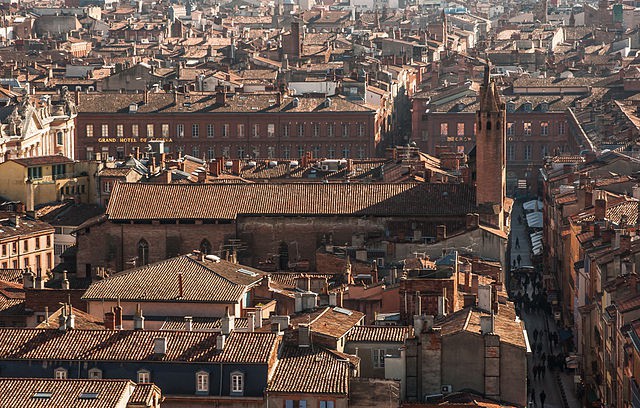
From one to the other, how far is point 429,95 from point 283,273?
82222mm

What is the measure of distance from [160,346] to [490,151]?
40.5 m

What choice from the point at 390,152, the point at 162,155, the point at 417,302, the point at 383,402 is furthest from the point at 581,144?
the point at 383,402

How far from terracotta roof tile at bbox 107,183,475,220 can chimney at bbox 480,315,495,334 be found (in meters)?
29.7

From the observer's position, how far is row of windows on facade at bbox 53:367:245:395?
6372 cm

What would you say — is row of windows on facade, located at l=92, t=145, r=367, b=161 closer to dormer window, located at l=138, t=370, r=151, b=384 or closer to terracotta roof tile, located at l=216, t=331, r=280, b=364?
terracotta roof tile, located at l=216, t=331, r=280, b=364

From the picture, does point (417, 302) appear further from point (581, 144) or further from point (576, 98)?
point (576, 98)

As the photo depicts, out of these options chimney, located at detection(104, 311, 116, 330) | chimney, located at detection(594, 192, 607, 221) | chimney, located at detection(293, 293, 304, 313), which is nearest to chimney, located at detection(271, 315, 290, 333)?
chimney, located at detection(293, 293, 304, 313)

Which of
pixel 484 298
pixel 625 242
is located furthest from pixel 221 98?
pixel 484 298

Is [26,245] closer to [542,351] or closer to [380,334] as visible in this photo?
[542,351]

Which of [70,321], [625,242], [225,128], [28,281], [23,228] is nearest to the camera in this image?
[70,321]

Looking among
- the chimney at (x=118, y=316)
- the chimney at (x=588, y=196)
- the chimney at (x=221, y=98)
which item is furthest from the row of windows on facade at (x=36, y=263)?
the chimney at (x=221, y=98)

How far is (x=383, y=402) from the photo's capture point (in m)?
64.4

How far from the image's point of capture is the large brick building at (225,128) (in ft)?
504

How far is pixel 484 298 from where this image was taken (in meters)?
74.7
